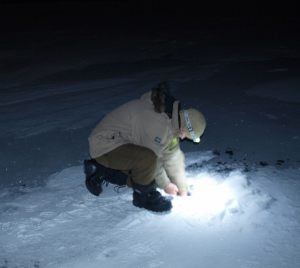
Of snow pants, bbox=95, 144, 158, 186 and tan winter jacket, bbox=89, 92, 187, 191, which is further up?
tan winter jacket, bbox=89, 92, 187, 191

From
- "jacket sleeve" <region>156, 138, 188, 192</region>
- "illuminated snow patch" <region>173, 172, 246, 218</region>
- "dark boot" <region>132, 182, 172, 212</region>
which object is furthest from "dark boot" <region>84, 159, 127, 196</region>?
"illuminated snow patch" <region>173, 172, 246, 218</region>

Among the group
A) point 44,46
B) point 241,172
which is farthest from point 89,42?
point 241,172

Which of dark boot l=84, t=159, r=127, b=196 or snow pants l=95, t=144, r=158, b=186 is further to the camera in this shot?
dark boot l=84, t=159, r=127, b=196

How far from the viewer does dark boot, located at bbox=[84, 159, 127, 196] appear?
3549 mm

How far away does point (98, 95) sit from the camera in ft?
20.4

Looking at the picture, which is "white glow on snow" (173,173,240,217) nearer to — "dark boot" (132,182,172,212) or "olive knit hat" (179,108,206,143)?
"dark boot" (132,182,172,212)

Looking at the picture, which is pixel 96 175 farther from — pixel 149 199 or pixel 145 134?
pixel 145 134

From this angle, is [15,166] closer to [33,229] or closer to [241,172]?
[33,229]

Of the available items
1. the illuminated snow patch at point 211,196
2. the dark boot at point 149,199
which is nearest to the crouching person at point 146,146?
the dark boot at point 149,199

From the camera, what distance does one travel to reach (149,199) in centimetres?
336

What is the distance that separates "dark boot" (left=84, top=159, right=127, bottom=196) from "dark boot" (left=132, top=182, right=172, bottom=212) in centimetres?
25

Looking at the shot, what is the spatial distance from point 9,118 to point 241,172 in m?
3.15

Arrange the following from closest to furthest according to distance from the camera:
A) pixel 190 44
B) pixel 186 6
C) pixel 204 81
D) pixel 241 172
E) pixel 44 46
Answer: pixel 241 172 < pixel 204 81 < pixel 190 44 < pixel 44 46 < pixel 186 6

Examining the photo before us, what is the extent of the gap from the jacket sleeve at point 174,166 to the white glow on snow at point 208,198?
0.42ft
